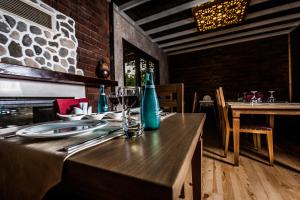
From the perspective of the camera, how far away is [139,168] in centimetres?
28

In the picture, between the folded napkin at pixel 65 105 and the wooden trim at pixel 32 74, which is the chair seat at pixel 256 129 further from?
the wooden trim at pixel 32 74

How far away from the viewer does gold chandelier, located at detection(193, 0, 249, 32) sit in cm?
254

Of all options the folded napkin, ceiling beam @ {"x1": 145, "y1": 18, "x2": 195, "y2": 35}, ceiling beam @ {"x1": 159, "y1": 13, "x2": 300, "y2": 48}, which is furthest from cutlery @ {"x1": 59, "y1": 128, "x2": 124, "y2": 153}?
ceiling beam @ {"x1": 159, "y1": 13, "x2": 300, "y2": 48}

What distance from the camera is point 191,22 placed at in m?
3.53

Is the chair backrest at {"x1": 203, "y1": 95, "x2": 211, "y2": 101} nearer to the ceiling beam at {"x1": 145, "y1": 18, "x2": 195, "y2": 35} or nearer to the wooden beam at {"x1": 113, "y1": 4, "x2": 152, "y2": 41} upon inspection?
the ceiling beam at {"x1": 145, "y1": 18, "x2": 195, "y2": 35}

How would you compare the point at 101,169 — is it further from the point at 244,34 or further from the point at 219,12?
the point at 244,34

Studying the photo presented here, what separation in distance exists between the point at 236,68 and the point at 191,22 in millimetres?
2385

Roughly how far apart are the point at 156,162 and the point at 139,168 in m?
0.04

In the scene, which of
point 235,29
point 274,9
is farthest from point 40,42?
point 235,29

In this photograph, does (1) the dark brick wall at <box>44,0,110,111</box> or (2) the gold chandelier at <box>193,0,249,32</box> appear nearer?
(1) the dark brick wall at <box>44,0,110,111</box>

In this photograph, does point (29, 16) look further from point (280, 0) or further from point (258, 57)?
point (258, 57)

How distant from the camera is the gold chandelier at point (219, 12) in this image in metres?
2.54

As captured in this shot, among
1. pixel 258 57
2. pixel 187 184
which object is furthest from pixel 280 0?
pixel 187 184

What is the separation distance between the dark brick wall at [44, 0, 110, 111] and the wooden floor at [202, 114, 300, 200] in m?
1.89
